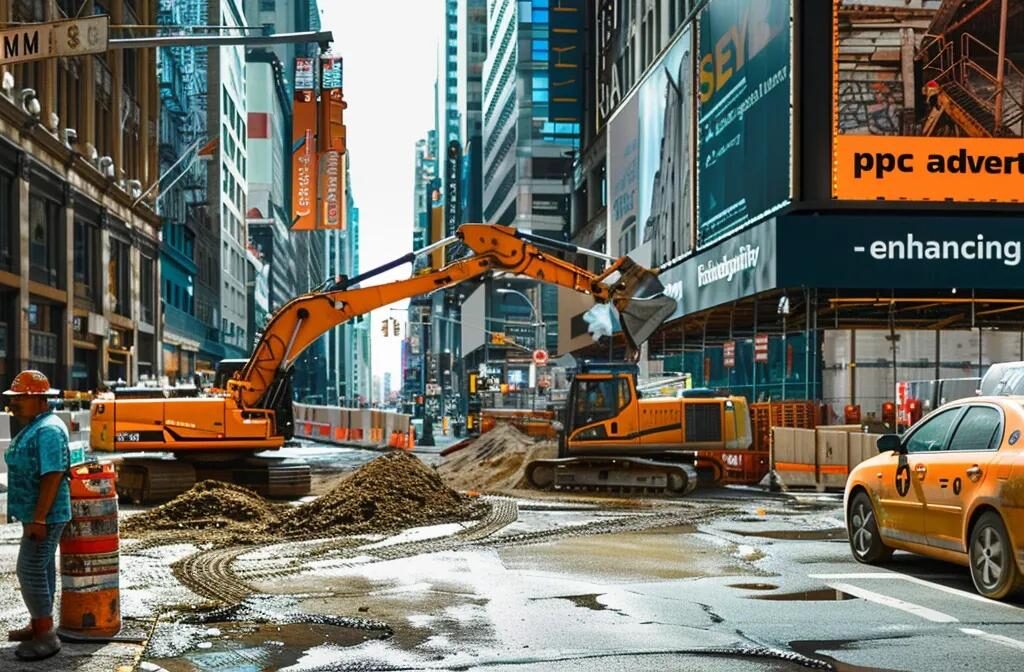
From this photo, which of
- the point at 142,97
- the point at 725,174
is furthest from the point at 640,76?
the point at 142,97

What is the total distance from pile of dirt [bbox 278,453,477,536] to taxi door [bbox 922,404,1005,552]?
23.7ft

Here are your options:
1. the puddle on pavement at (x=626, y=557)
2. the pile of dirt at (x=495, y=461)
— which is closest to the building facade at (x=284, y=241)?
the pile of dirt at (x=495, y=461)

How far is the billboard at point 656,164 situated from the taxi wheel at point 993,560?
3603 cm

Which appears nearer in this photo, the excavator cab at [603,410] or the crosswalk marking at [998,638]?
the crosswalk marking at [998,638]

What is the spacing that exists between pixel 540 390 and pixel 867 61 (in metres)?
40.8

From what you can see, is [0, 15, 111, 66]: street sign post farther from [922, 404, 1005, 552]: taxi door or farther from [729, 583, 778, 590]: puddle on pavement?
[922, 404, 1005, 552]: taxi door

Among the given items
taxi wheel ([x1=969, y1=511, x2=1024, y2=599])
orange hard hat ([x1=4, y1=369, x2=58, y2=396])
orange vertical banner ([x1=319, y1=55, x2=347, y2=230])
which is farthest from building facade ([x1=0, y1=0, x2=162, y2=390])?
taxi wheel ([x1=969, y1=511, x2=1024, y2=599])

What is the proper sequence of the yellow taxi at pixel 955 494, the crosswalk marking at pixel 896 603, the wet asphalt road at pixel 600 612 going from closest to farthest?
1. the wet asphalt road at pixel 600 612
2. the crosswalk marking at pixel 896 603
3. the yellow taxi at pixel 955 494

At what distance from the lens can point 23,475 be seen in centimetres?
796

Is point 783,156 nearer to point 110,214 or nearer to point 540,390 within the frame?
point 110,214

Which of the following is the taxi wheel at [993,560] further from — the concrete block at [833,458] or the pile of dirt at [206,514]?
the concrete block at [833,458]

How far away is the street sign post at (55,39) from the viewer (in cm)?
1529

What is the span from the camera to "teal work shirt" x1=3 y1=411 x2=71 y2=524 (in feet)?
26.0

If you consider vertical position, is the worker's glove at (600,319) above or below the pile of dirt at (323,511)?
above
